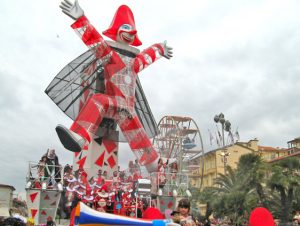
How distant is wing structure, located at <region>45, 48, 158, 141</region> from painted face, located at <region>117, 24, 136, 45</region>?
0.47 m

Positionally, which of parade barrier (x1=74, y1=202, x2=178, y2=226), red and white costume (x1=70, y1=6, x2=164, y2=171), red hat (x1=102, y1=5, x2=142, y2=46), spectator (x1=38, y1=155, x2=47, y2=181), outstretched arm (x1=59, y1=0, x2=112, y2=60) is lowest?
parade barrier (x1=74, y1=202, x2=178, y2=226)

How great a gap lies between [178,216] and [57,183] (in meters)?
10.3

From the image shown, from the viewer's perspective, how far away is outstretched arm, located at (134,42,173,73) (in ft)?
55.1

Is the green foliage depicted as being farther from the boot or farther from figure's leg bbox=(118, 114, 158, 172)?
the boot

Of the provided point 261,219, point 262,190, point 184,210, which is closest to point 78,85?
point 262,190

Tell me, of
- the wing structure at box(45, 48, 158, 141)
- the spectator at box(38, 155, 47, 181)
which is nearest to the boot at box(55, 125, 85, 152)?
the spectator at box(38, 155, 47, 181)

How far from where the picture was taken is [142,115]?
59.8 ft

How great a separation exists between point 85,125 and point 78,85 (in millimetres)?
3181

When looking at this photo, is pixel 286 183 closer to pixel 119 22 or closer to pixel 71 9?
pixel 119 22

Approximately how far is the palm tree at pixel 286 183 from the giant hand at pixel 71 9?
11.9 m

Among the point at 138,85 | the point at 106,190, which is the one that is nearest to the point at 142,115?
the point at 138,85

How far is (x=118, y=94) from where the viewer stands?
15.6 metres

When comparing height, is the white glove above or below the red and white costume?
above

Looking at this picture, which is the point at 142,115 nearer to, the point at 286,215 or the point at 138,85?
the point at 138,85
